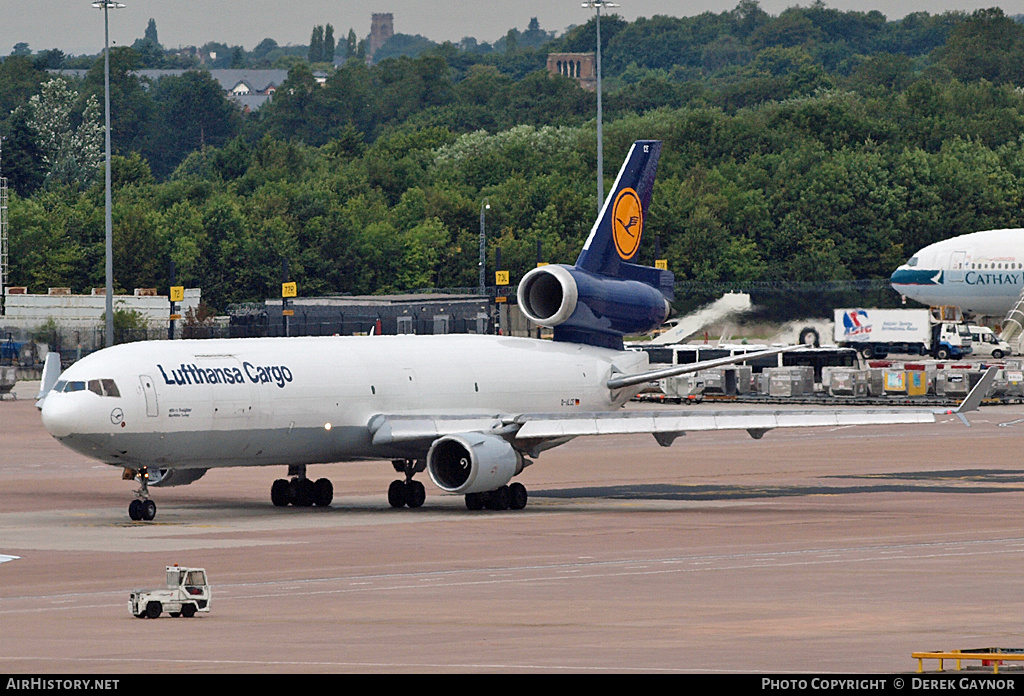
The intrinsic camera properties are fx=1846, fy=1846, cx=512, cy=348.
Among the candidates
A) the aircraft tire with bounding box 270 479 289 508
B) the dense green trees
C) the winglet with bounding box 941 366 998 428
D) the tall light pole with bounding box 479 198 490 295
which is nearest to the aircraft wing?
the winglet with bounding box 941 366 998 428

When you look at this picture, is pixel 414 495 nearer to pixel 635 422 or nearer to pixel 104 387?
pixel 635 422

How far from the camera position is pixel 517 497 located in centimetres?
4509

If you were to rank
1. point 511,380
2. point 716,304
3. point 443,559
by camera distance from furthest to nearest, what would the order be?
point 716,304, point 511,380, point 443,559

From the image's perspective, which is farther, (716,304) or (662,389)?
(716,304)

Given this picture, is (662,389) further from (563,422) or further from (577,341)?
(563,422)

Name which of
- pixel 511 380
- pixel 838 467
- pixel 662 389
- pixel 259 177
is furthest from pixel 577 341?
pixel 259 177

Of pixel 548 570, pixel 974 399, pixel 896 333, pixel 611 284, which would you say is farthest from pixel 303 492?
pixel 896 333

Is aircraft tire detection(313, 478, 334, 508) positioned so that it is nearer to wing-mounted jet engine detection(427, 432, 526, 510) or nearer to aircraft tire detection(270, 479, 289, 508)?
aircraft tire detection(270, 479, 289, 508)

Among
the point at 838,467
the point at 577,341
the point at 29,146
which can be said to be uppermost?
the point at 29,146

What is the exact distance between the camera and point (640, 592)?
96.0 feet

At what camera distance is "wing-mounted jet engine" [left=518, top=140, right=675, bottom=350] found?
165 feet

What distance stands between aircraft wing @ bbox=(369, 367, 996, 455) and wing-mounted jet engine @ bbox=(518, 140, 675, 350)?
5.72 metres

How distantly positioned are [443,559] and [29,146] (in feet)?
547

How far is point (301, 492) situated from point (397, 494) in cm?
258
